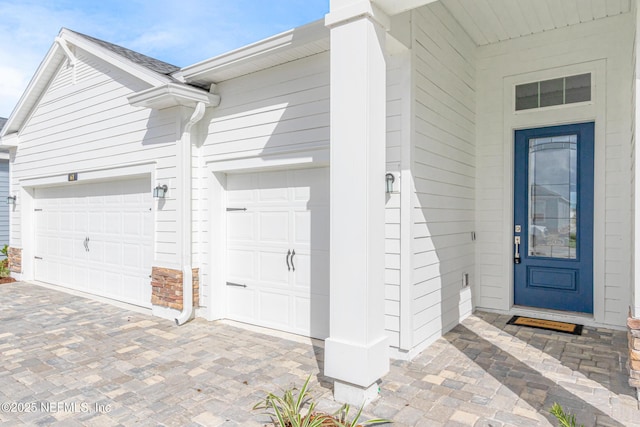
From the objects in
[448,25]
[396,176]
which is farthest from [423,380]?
[448,25]

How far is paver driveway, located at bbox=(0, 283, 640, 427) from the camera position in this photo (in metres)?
2.69

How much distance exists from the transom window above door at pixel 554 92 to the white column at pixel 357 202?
294 centimetres

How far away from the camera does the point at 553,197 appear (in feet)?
16.0

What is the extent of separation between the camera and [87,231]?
6.79 metres

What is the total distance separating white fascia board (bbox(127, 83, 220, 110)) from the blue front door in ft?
12.9

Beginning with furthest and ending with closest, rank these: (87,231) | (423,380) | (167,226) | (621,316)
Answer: (87,231) → (167,226) → (621,316) → (423,380)

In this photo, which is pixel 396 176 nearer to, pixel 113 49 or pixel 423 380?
pixel 423 380

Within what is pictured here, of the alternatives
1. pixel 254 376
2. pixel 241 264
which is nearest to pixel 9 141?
pixel 241 264

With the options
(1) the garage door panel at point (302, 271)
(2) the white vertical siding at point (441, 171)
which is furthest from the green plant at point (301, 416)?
(1) the garage door panel at point (302, 271)

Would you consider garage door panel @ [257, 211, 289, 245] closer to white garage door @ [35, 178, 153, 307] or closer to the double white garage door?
the double white garage door

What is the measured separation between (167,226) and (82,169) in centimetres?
244

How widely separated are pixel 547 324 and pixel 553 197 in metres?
1.52

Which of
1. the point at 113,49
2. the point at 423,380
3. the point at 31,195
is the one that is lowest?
the point at 423,380

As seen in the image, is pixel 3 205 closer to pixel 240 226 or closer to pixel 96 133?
pixel 96 133
